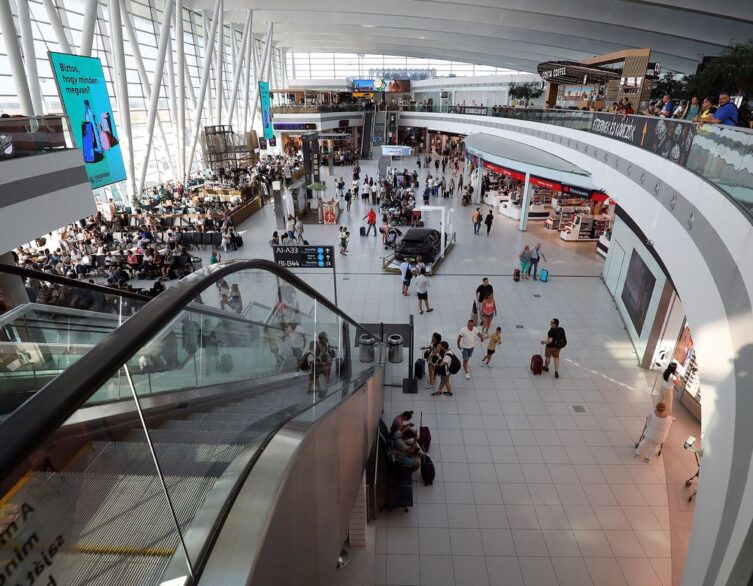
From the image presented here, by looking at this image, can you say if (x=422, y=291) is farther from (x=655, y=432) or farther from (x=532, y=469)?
(x=655, y=432)

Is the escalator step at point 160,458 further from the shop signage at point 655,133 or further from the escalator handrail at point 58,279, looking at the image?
the shop signage at point 655,133

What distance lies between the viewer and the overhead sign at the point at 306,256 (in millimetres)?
9953

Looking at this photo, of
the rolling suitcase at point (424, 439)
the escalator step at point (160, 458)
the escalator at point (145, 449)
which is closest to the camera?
the escalator at point (145, 449)

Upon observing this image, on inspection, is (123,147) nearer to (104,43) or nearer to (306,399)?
(104,43)

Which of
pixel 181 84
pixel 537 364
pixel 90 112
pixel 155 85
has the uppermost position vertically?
pixel 181 84

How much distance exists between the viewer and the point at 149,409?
199 cm

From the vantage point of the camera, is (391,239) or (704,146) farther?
(391,239)

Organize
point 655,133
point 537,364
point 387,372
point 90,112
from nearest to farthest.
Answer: point 655,133 → point 537,364 → point 387,372 → point 90,112

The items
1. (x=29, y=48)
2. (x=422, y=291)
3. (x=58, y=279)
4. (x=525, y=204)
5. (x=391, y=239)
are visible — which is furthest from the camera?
(x=525, y=204)

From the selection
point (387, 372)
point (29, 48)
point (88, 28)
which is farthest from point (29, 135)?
point (88, 28)

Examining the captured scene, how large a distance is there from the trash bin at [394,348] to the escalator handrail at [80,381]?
759cm

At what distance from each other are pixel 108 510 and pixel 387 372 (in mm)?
8403

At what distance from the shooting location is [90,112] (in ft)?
37.8

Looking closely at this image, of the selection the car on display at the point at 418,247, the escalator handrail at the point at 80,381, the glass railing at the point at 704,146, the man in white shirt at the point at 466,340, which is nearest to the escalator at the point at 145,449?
the escalator handrail at the point at 80,381
